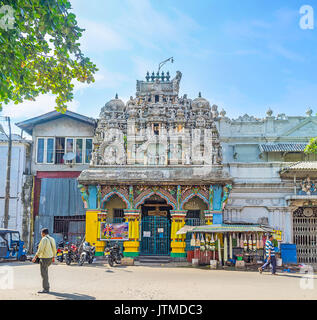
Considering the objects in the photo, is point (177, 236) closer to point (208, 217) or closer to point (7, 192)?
point (208, 217)

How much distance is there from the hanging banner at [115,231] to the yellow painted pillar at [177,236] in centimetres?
231

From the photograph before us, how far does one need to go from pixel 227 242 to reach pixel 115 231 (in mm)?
5537

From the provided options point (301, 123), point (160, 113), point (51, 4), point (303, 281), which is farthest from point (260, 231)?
point (51, 4)

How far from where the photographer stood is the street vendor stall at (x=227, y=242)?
1692 centimetres

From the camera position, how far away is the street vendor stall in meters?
16.9

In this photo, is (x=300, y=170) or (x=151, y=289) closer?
(x=151, y=289)

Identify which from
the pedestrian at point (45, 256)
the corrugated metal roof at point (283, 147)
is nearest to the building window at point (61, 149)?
the corrugated metal roof at point (283, 147)

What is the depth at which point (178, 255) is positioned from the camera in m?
19.3

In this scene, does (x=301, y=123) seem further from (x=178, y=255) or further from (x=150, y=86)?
(x=178, y=255)

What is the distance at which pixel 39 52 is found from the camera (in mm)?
8656

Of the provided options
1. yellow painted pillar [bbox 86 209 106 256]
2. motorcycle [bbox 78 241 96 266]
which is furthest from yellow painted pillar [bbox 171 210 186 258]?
motorcycle [bbox 78 241 96 266]

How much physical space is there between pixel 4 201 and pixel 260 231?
617 inches

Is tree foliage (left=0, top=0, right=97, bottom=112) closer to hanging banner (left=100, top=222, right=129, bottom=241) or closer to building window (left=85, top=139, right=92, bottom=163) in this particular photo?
hanging banner (left=100, top=222, right=129, bottom=241)

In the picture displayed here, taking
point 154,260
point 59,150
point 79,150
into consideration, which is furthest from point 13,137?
point 154,260
